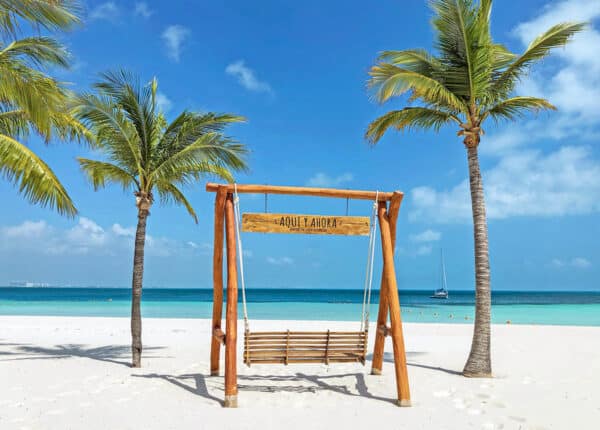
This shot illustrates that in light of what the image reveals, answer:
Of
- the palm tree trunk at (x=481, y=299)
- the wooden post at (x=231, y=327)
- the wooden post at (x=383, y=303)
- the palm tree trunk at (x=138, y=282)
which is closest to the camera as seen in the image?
the wooden post at (x=231, y=327)

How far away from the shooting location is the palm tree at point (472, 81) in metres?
7.47

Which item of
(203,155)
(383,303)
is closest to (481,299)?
(383,303)

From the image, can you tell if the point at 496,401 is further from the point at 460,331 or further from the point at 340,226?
the point at 460,331

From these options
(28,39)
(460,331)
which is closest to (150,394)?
(28,39)

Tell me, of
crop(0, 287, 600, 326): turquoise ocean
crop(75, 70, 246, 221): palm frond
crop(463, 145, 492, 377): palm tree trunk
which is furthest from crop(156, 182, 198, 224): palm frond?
crop(0, 287, 600, 326): turquoise ocean

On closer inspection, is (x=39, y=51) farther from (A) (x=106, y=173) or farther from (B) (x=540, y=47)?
(B) (x=540, y=47)

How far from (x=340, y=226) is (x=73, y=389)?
4.38 m

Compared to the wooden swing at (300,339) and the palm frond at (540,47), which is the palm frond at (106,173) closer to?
the wooden swing at (300,339)

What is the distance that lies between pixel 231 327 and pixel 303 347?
111cm

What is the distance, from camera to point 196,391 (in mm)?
6590

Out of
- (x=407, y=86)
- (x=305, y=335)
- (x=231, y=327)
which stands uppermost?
(x=407, y=86)

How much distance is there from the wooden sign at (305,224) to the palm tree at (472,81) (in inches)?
94.3

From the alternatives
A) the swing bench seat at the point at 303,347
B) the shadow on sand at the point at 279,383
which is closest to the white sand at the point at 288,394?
the shadow on sand at the point at 279,383

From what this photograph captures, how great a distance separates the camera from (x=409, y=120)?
8.43 m
